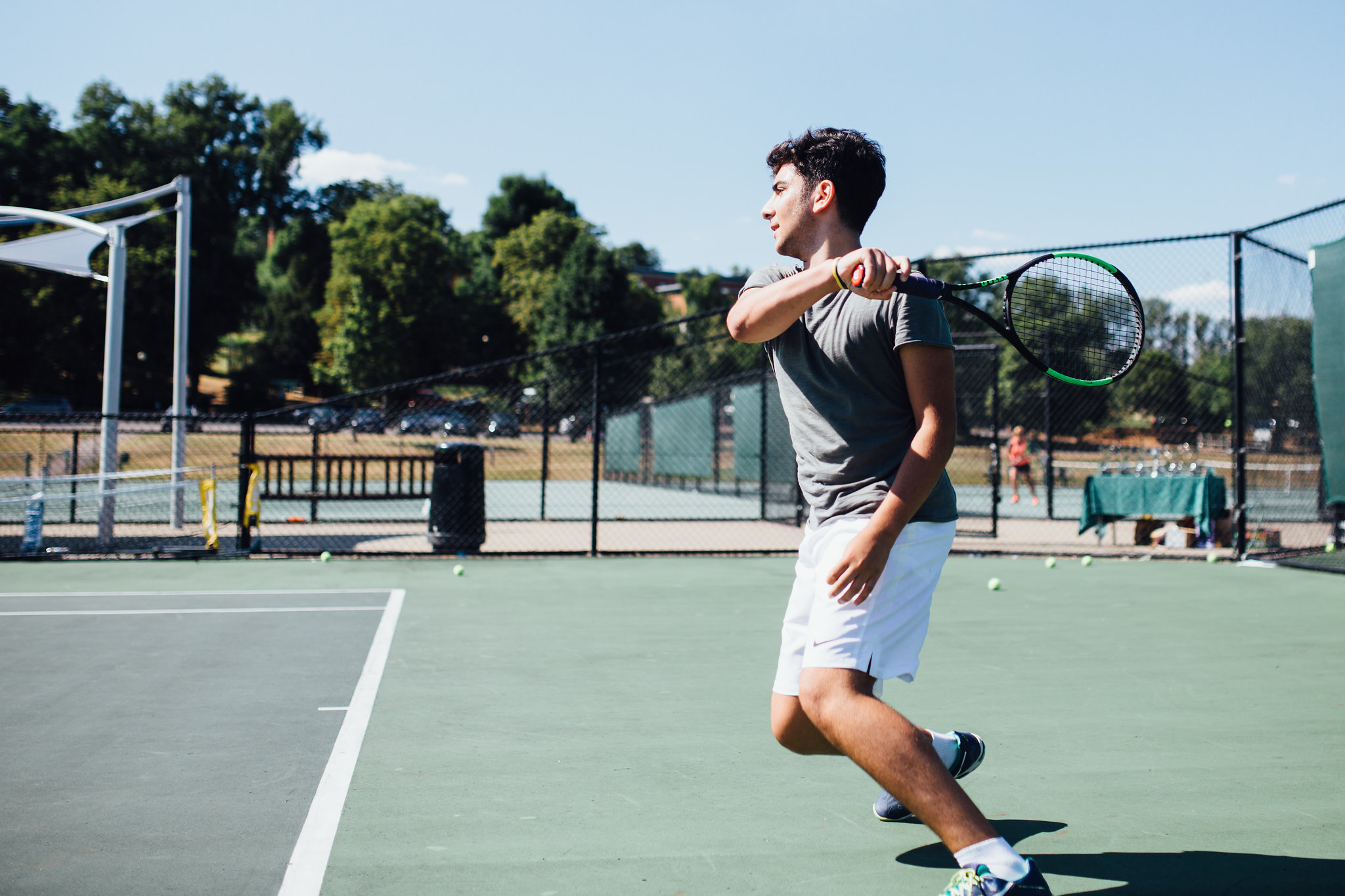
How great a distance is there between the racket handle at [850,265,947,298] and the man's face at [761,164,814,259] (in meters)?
0.36

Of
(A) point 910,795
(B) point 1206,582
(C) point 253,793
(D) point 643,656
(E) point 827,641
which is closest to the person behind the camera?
(A) point 910,795

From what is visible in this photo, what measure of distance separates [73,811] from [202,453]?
1580 cm

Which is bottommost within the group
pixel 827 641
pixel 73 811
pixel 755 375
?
pixel 73 811

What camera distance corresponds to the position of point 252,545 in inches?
422

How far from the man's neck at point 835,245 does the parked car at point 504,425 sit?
2057 cm

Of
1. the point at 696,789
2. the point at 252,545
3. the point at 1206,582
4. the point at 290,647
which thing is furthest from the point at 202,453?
the point at 696,789

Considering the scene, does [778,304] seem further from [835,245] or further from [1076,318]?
[1076,318]

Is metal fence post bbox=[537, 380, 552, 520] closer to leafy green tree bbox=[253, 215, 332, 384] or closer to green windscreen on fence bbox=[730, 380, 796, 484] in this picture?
green windscreen on fence bbox=[730, 380, 796, 484]

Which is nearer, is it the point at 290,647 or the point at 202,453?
the point at 290,647

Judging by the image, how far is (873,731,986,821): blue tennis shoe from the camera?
295 cm

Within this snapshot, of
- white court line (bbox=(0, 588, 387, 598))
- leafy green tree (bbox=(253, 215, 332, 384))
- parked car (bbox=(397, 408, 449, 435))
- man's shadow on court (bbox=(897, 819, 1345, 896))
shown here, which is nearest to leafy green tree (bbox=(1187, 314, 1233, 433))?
white court line (bbox=(0, 588, 387, 598))

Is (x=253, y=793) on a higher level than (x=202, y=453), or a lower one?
lower

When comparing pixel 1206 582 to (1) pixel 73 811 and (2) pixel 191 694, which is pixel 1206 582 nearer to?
(2) pixel 191 694

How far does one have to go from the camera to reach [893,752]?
87.5 inches
